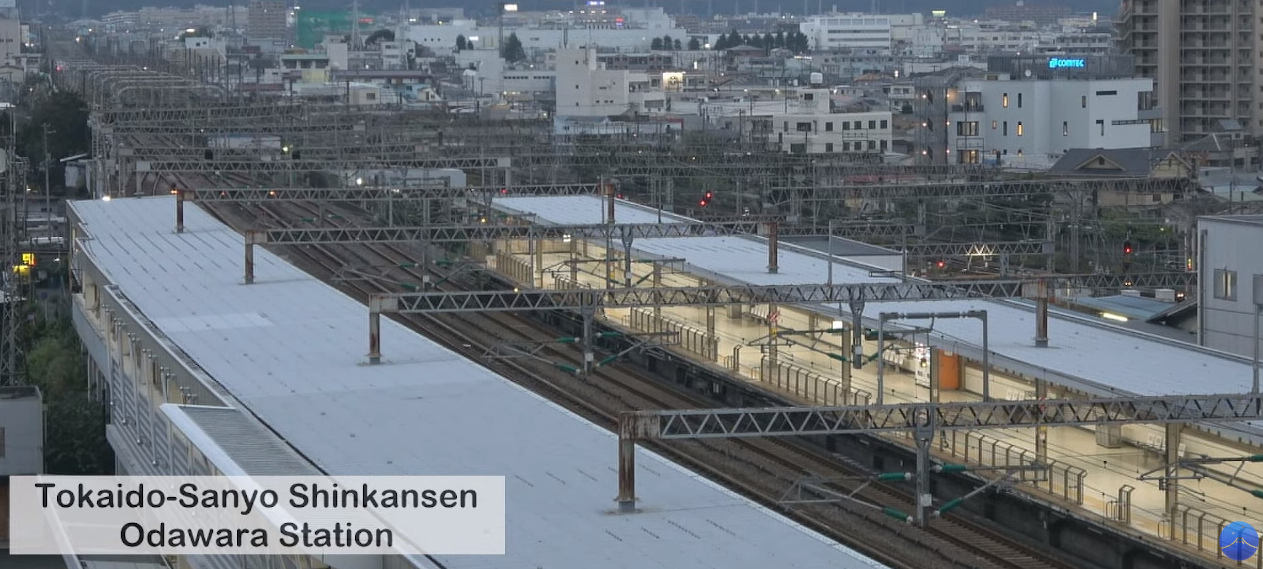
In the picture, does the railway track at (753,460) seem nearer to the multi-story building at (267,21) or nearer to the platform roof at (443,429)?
the platform roof at (443,429)

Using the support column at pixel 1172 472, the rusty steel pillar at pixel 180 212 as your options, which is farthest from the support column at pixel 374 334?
the rusty steel pillar at pixel 180 212

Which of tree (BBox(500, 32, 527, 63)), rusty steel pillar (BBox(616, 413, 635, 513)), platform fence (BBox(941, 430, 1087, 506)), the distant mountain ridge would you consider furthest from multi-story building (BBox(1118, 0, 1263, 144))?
the distant mountain ridge

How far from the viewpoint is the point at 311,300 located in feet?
44.3

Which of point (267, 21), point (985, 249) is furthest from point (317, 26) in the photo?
point (985, 249)

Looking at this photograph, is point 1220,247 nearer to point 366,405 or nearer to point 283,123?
point 366,405

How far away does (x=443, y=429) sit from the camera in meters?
8.90

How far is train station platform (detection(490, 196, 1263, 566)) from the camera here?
905cm

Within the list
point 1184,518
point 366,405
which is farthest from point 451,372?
point 1184,518

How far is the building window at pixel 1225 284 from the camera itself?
38.1ft

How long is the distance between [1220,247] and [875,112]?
23446mm

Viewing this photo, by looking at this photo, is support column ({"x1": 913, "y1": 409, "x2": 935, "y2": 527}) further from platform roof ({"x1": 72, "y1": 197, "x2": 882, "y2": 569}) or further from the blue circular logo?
the blue circular logo

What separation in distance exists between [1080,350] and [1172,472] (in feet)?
6.02

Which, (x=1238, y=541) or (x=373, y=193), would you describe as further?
(x=373, y=193)

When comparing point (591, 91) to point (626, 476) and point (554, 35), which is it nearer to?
point (626, 476)
